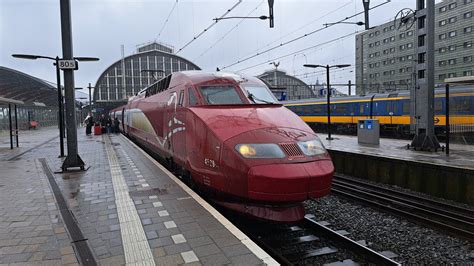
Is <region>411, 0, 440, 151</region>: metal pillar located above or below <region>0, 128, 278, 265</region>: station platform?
above

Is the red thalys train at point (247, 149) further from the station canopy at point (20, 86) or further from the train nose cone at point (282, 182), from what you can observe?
the station canopy at point (20, 86)

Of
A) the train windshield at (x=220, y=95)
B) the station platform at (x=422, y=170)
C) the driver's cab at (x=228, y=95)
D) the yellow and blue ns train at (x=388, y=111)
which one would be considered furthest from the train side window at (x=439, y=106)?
the train windshield at (x=220, y=95)

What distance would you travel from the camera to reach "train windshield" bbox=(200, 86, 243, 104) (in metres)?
7.25

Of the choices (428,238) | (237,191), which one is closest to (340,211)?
(428,238)

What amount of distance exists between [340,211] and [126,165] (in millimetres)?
6575

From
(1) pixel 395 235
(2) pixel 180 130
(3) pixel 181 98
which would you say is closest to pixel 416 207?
(1) pixel 395 235

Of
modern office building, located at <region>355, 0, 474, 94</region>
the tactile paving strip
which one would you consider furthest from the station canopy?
modern office building, located at <region>355, 0, 474, 94</region>

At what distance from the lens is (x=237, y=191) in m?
5.52

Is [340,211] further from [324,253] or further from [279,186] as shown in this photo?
[279,186]

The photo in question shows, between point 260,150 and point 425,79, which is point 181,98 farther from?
point 425,79

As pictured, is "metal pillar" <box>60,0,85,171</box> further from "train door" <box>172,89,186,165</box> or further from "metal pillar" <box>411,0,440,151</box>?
"metal pillar" <box>411,0,440,151</box>

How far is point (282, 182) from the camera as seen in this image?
5.12 meters

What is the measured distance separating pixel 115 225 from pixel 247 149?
7.57 ft

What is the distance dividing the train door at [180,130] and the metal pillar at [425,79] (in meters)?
10.3
